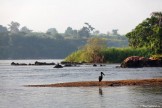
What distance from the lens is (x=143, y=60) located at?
456ft

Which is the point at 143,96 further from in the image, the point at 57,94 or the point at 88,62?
the point at 88,62

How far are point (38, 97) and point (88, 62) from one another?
134m

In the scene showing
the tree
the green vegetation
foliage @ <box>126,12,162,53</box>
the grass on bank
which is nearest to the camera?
the green vegetation

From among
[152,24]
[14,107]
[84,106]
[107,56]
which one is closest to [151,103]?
[84,106]

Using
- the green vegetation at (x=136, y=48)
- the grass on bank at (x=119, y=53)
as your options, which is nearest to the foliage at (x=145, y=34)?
the green vegetation at (x=136, y=48)

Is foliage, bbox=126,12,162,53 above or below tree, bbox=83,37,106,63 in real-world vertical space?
above

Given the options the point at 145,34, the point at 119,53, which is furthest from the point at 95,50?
the point at 145,34

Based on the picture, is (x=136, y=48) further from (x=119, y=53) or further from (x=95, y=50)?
(x=95, y=50)

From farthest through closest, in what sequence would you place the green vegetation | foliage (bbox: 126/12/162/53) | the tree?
the tree → foliage (bbox: 126/12/162/53) → the green vegetation

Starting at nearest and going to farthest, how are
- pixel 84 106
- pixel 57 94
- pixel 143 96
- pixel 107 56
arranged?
pixel 84 106 < pixel 143 96 < pixel 57 94 < pixel 107 56

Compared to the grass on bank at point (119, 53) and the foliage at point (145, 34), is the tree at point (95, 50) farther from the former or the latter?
the foliage at point (145, 34)

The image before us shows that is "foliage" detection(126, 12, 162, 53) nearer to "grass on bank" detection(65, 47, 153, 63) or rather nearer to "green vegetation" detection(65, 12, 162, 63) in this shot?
"green vegetation" detection(65, 12, 162, 63)

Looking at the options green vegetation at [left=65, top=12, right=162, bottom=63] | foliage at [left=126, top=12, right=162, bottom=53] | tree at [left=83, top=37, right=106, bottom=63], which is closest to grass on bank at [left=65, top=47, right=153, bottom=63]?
green vegetation at [left=65, top=12, right=162, bottom=63]

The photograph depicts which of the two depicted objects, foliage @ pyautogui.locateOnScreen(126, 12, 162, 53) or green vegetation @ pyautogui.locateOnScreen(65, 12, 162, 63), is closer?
green vegetation @ pyautogui.locateOnScreen(65, 12, 162, 63)
